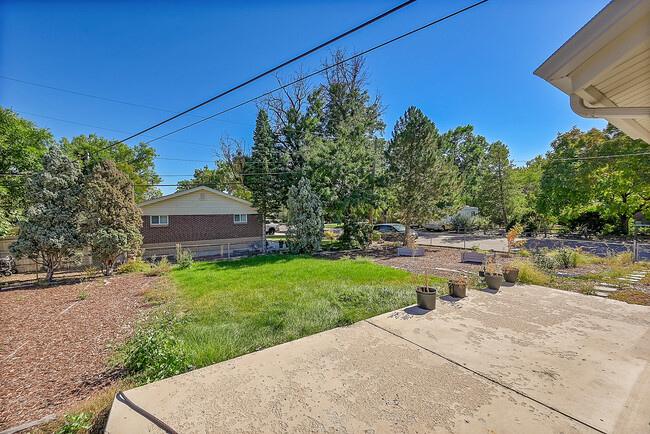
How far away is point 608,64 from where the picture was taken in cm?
193

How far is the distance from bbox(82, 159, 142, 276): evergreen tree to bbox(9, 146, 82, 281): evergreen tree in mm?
451

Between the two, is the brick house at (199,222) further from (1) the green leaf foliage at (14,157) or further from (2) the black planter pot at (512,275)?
(2) the black planter pot at (512,275)

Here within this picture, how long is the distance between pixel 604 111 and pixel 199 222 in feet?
58.4

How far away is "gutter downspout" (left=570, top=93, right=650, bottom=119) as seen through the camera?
2.51 meters

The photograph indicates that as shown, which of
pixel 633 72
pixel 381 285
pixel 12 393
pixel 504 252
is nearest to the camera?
pixel 633 72

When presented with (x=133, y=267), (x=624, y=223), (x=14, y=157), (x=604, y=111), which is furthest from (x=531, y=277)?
(x=14, y=157)

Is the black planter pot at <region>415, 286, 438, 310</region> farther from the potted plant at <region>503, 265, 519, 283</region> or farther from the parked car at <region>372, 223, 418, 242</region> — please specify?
the parked car at <region>372, 223, 418, 242</region>

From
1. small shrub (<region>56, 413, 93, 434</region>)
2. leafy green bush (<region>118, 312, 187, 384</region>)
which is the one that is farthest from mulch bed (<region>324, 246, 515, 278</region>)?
small shrub (<region>56, 413, 93, 434</region>)

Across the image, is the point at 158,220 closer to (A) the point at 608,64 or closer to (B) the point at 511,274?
(B) the point at 511,274

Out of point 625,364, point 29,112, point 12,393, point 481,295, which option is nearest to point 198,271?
point 12,393

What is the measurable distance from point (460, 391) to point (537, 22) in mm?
5659

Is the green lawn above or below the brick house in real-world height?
below

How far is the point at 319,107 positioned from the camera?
2052 centimetres

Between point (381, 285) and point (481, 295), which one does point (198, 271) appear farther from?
Answer: point (481, 295)
